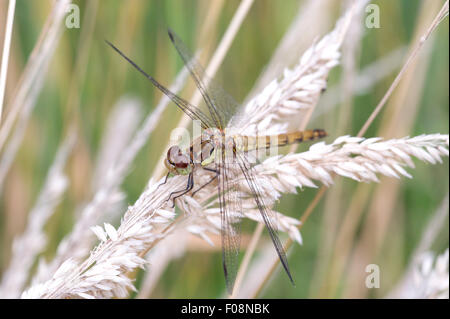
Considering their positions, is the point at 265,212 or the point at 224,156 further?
the point at 224,156

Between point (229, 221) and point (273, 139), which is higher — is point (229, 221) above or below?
below

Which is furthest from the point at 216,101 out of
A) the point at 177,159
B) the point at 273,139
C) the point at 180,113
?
the point at 180,113

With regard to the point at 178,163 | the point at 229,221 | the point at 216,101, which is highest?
the point at 216,101

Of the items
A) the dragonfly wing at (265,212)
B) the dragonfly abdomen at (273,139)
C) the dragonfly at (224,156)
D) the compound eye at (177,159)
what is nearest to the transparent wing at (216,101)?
the dragonfly at (224,156)

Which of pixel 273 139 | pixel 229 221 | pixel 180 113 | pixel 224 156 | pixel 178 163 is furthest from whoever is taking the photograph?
pixel 180 113

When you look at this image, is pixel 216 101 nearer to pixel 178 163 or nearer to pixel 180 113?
pixel 178 163

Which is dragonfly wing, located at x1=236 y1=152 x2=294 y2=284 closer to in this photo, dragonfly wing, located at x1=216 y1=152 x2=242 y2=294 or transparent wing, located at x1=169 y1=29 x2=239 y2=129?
dragonfly wing, located at x1=216 y1=152 x2=242 y2=294
